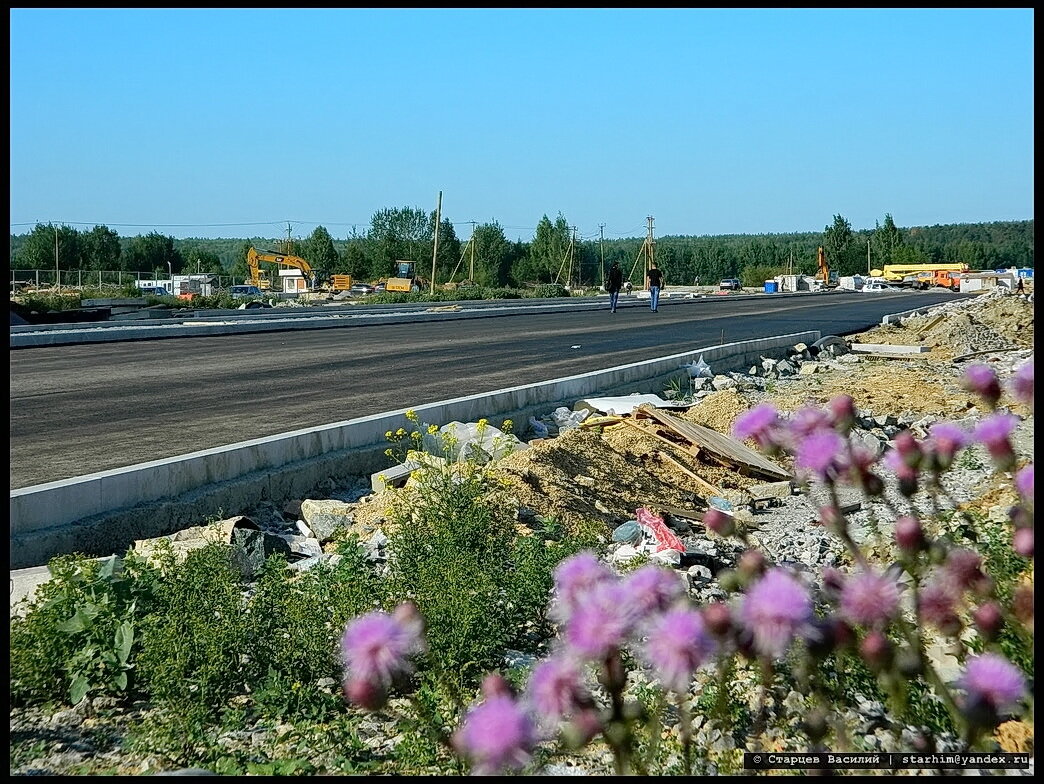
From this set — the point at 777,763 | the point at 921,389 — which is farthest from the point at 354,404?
the point at 777,763

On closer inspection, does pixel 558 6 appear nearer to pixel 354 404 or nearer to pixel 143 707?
pixel 143 707

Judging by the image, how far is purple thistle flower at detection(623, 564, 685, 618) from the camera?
186 centimetres

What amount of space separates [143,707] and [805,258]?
590 feet

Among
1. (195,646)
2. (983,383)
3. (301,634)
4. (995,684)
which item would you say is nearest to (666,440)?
(301,634)

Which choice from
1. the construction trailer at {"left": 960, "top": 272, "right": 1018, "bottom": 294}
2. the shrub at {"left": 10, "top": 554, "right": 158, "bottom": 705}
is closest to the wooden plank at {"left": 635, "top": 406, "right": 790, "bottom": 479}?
the shrub at {"left": 10, "top": 554, "right": 158, "bottom": 705}

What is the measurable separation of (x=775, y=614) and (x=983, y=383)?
0.91 metres

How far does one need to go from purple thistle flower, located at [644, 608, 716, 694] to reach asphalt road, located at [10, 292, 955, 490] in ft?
22.6

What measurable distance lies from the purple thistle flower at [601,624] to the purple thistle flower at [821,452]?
0.57 meters

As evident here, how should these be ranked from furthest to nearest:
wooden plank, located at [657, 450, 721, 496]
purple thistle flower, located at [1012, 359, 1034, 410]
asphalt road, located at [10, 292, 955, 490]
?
1. asphalt road, located at [10, 292, 955, 490]
2. wooden plank, located at [657, 450, 721, 496]
3. purple thistle flower, located at [1012, 359, 1034, 410]

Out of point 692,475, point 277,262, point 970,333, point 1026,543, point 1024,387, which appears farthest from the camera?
point 277,262

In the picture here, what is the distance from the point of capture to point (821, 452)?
2232 mm

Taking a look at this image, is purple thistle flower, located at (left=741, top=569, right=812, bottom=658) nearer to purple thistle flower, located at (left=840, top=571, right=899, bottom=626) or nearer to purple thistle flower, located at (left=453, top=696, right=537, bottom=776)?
purple thistle flower, located at (left=840, top=571, right=899, bottom=626)

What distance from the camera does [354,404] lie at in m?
12.5

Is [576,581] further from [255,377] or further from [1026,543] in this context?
[255,377]
